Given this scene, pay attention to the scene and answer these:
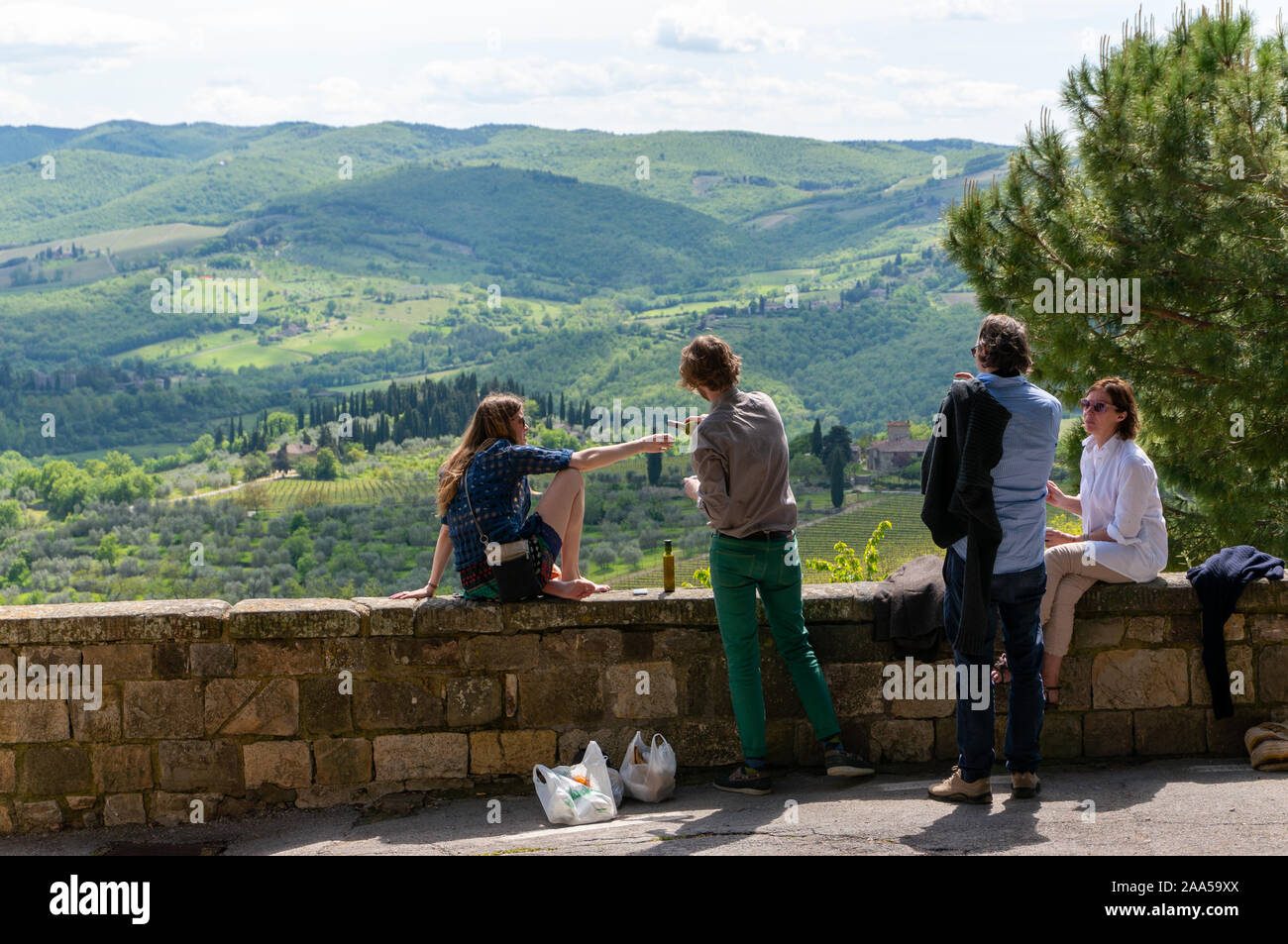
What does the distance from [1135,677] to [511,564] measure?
8.96ft

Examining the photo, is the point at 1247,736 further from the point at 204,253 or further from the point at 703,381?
the point at 204,253

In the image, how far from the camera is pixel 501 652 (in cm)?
496

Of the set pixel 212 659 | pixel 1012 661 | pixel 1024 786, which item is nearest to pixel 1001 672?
pixel 1012 661

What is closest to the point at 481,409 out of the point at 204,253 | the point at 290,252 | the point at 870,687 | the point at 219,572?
the point at 870,687

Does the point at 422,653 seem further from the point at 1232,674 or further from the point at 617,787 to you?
the point at 1232,674

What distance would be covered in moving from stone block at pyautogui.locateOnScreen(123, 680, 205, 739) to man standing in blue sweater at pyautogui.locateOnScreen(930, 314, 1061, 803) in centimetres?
311

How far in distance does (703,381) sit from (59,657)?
295 centimetres

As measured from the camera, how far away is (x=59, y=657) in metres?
4.87

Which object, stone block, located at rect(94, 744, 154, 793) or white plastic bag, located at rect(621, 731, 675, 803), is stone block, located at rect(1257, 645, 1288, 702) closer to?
white plastic bag, located at rect(621, 731, 675, 803)

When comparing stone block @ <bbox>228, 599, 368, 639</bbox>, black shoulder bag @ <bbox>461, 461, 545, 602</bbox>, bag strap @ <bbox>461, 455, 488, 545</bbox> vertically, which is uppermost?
bag strap @ <bbox>461, 455, 488, 545</bbox>

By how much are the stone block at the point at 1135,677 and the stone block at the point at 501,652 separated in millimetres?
2309

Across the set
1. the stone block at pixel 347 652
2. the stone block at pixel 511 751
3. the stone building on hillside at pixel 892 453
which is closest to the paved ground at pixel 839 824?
the stone block at pixel 511 751

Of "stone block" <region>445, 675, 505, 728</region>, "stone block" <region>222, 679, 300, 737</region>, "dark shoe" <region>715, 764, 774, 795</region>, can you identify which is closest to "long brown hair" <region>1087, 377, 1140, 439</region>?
"dark shoe" <region>715, 764, 774, 795</region>

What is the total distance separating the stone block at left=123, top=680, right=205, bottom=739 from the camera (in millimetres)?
4902
